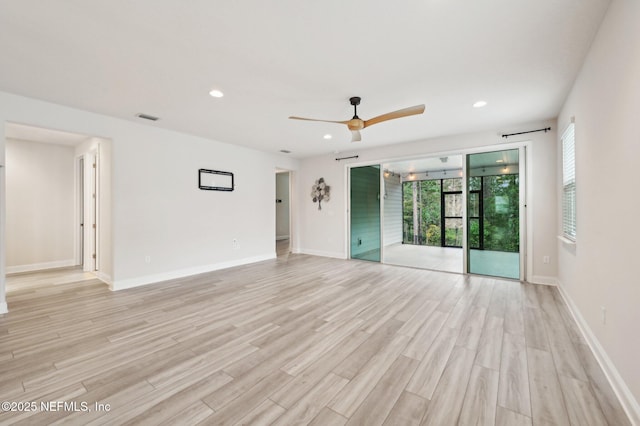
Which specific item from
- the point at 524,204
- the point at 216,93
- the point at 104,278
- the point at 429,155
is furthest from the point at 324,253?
the point at 216,93

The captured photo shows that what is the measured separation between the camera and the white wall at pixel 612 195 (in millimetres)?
1561

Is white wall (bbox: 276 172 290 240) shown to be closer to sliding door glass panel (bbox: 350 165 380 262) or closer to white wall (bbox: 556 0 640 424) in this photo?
sliding door glass panel (bbox: 350 165 380 262)

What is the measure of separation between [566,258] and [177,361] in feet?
15.2

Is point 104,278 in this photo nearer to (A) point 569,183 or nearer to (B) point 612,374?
(B) point 612,374

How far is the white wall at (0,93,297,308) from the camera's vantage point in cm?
378

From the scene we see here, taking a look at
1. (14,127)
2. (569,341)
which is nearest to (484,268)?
(569,341)

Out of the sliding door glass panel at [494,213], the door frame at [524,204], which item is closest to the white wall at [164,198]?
the sliding door glass panel at [494,213]

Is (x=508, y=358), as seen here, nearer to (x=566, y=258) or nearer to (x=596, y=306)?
(x=596, y=306)

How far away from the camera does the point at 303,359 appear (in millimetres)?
2146

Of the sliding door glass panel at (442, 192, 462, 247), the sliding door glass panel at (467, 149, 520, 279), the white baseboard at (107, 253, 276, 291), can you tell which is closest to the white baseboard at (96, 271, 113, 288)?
the white baseboard at (107, 253, 276, 291)

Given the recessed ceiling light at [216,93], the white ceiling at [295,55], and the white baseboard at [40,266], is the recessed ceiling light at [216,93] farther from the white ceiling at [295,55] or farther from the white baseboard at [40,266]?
the white baseboard at [40,266]

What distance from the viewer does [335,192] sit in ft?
21.8

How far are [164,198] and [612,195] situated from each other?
18.2 feet

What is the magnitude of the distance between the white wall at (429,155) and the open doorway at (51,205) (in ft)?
14.4
